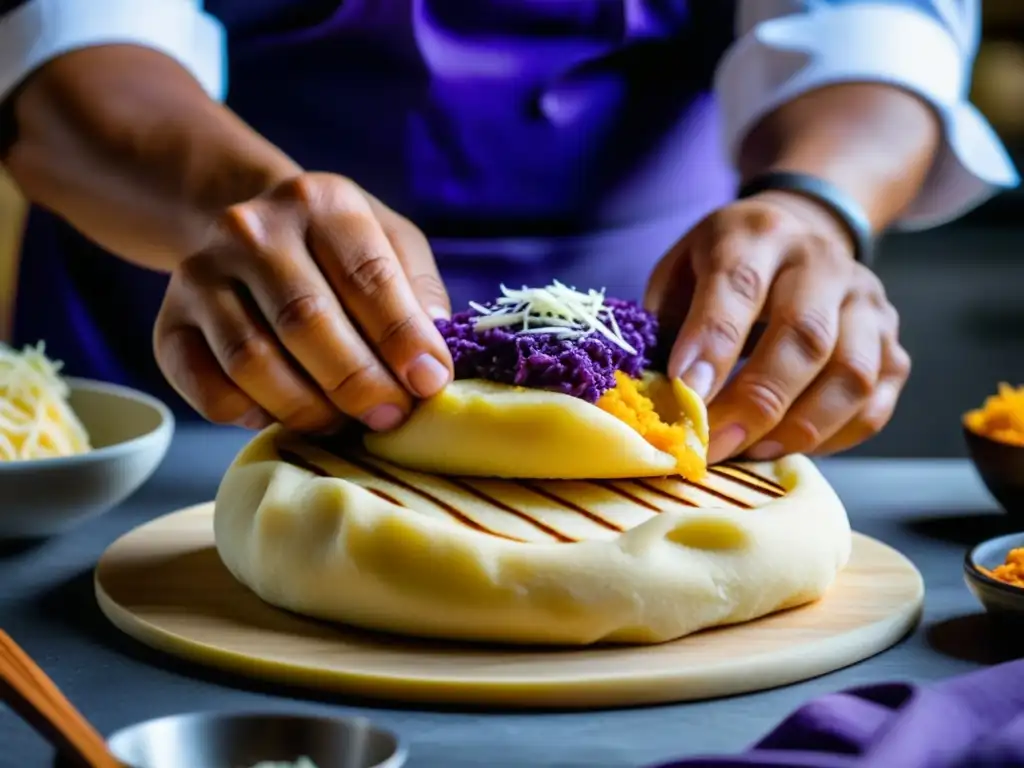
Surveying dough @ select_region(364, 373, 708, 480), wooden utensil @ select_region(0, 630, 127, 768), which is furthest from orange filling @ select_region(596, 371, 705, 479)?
wooden utensil @ select_region(0, 630, 127, 768)

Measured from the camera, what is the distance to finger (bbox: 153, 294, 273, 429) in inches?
64.9

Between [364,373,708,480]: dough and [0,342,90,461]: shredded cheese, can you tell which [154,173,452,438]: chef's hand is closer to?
[364,373,708,480]: dough

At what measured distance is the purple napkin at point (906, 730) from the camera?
Result: 0.96 meters

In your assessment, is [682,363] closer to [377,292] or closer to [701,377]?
[701,377]

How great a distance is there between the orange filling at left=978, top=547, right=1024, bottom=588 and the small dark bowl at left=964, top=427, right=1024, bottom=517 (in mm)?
424

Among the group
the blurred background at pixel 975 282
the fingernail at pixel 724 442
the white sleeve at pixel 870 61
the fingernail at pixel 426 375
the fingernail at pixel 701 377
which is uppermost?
the white sleeve at pixel 870 61

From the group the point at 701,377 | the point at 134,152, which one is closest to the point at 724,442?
the point at 701,377

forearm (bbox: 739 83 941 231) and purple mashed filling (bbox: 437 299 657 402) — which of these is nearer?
purple mashed filling (bbox: 437 299 657 402)

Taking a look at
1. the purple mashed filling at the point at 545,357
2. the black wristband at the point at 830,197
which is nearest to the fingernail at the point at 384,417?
the purple mashed filling at the point at 545,357

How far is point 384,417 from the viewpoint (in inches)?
61.7

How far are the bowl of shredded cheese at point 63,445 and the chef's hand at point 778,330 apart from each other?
2.43 ft

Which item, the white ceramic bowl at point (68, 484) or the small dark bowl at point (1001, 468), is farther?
the small dark bowl at point (1001, 468)

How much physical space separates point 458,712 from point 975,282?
16.6 feet

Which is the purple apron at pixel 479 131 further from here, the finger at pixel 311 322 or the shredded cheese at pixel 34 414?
the finger at pixel 311 322
